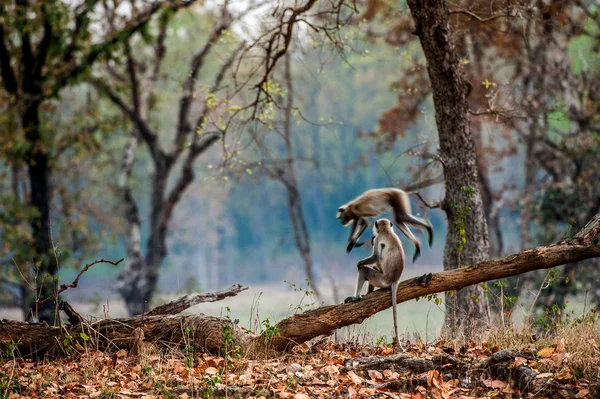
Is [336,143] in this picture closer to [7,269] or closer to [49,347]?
[7,269]

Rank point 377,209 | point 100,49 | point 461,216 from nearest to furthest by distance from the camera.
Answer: point 461,216, point 377,209, point 100,49

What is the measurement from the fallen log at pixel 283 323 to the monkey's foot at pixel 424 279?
0.03m

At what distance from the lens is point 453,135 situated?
28.8 ft

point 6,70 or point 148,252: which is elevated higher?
point 6,70

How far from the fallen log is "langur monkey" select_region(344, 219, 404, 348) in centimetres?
13

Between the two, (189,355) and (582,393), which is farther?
(189,355)

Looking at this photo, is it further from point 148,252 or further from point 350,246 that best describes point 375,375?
point 148,252

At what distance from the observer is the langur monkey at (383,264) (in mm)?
6883

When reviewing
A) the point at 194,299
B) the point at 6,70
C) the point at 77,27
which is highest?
the point at 77,27

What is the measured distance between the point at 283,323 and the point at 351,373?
3.51ft

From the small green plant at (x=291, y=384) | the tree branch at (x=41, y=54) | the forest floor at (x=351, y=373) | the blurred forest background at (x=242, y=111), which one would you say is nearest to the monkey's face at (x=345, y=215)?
the blurred forest background at (x=242, y=111)

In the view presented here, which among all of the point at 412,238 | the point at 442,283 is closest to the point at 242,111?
the point at 412,238

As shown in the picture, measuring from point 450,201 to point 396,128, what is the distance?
10.2m

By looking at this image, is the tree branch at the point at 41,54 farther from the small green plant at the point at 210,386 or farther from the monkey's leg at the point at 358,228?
the small green plant at the point at 210,386
